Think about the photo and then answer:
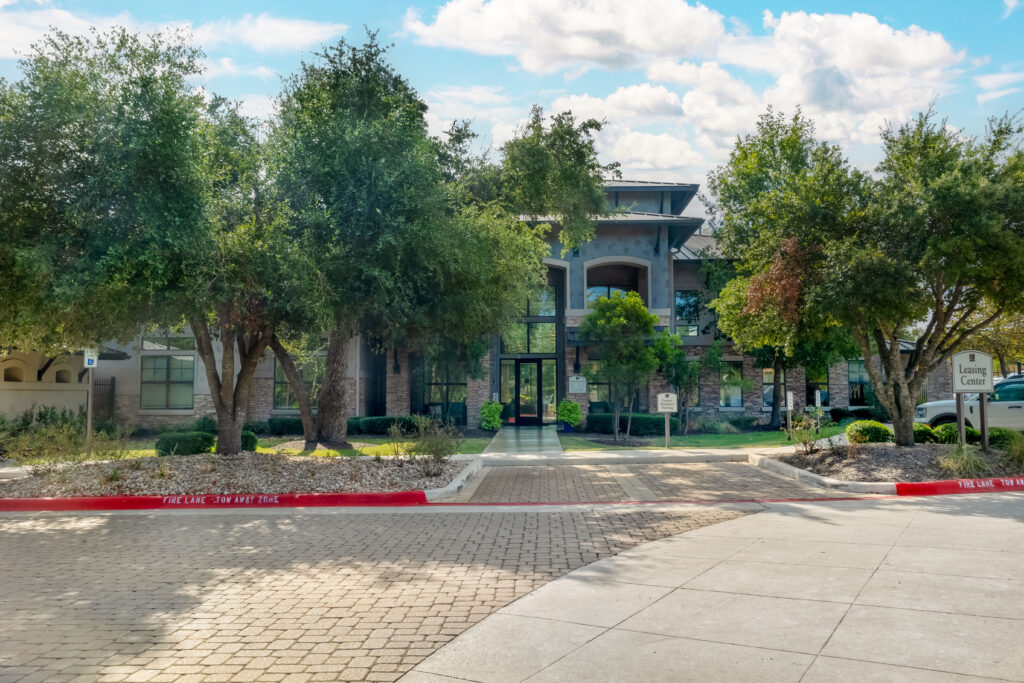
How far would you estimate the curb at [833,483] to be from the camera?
37.3 feet

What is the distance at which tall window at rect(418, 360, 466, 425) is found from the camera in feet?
90.1

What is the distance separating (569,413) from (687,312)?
8.71 meters

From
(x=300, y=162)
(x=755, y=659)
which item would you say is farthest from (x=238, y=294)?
(x=755, y=659)

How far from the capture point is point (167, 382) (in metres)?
28.5

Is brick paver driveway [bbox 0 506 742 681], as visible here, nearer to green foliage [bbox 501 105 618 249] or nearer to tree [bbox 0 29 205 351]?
tree [bbox 0 29 205 351]

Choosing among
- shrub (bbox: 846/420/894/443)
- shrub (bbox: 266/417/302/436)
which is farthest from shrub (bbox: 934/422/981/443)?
shrub (bbox: 266/417/302/436)

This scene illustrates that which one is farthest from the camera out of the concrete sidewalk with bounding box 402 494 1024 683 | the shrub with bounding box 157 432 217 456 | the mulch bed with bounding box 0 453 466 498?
the shrub with bounding box 157 432 217 456

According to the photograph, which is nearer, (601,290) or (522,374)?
(522,374)

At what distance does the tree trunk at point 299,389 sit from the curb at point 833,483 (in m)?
10.4

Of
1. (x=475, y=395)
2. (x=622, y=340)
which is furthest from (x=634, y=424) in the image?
(x=475, y=395)

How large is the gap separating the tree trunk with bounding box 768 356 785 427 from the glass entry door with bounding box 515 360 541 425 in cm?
900

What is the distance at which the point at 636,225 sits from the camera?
28.3 meters

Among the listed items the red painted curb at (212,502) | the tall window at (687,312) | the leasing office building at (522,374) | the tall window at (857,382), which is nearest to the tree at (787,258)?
the red painted curb at (212,502)

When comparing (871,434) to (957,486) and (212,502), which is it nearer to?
(957,486)
